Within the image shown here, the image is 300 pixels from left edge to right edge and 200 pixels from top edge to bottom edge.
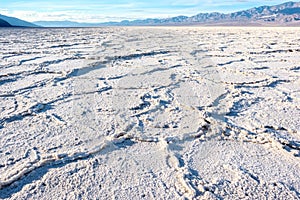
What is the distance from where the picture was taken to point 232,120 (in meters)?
2.32

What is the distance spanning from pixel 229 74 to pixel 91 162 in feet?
9.13

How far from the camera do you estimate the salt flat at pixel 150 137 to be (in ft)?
4.89

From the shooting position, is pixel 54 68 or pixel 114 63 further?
pixel 114 63

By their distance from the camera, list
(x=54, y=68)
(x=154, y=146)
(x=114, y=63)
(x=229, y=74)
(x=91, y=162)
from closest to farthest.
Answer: (x=91, y=162), (x=154, y=146), (x=229, y=74), (x=54, y=68), (x=114, y=63)

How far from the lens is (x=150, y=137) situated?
204 cm

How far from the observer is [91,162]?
1703 mm

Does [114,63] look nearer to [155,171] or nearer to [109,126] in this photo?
[109,126]

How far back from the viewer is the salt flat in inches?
58.7

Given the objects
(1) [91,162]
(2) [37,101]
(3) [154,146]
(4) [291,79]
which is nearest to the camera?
(1) [91,162]

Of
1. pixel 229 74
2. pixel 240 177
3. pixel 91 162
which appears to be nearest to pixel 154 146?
pixel 91 162

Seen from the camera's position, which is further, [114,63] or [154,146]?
[114,63]

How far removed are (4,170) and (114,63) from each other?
3.47 metres

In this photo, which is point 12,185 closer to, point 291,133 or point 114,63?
point 291,133

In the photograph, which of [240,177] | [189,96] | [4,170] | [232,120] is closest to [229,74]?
[189,96]
